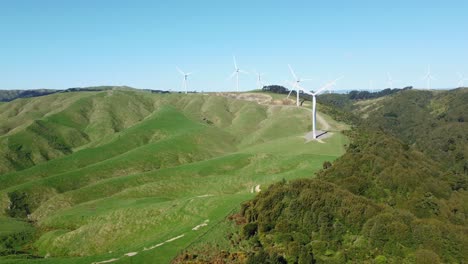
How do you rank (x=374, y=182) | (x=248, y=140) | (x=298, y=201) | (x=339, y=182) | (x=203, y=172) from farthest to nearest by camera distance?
(x=248, y=140) < (x=203, y=172) < (x=374, y=182) < (x=339, y=182) < (x=298, y=201)

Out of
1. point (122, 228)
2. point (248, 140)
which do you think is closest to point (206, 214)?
point (122, 228)

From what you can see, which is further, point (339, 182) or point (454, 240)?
point (339, 182)

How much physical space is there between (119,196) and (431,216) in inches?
2359

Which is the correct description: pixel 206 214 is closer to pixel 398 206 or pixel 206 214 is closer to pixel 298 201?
pixel 298 201

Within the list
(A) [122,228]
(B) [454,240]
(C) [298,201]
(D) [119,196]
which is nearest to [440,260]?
(B) [454,240]

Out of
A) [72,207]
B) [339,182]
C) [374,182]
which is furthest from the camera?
[72,207]

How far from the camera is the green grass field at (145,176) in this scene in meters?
65.4

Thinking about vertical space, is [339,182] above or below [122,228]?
above

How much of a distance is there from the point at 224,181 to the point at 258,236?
42.9 metres

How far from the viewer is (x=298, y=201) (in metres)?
53.5

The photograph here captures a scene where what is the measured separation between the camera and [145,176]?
10469cm

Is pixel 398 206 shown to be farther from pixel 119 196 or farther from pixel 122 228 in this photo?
pixel 119 196

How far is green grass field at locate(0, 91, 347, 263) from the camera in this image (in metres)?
65.4

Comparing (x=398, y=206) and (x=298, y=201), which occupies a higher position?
(x=298, y=201)
